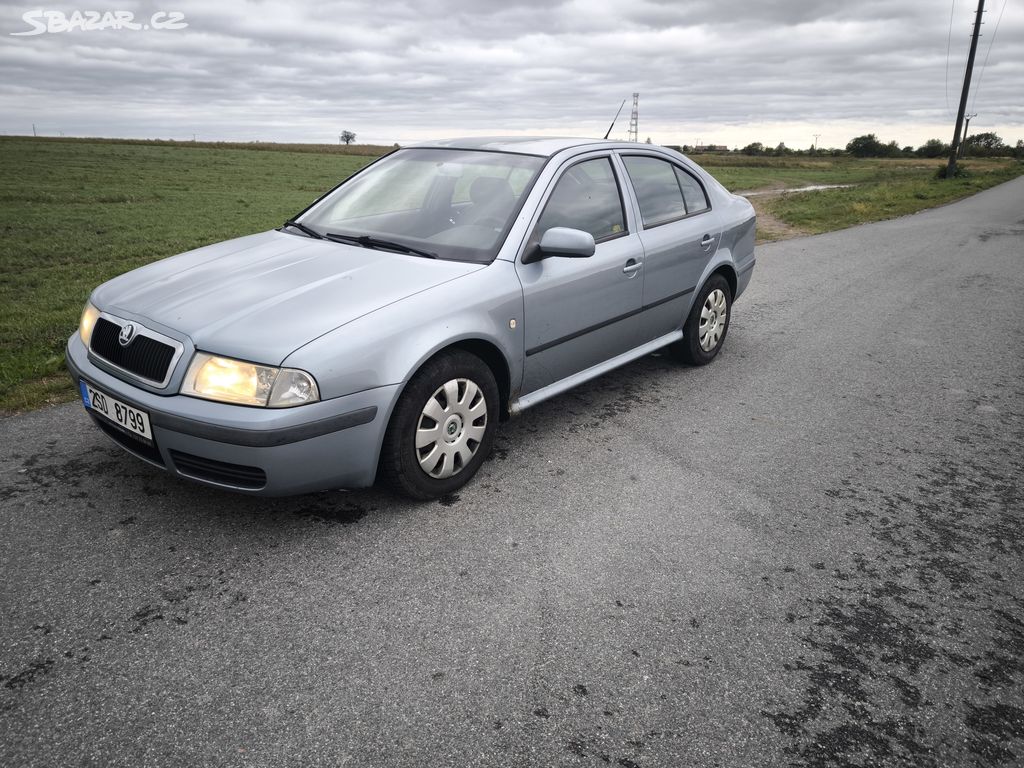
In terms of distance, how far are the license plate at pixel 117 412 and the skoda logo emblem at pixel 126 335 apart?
236 mm

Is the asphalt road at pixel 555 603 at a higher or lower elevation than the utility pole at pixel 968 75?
lower

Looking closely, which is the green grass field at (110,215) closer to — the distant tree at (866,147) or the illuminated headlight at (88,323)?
the illuminated headlight at (88,323)

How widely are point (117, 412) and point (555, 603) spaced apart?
6.58 feet

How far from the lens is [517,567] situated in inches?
115

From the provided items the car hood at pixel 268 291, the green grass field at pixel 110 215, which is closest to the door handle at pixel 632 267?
the car hood at pixel 268 291

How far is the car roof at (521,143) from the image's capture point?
4243 millimetres

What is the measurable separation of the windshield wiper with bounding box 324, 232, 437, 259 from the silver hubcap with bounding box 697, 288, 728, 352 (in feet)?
7.95

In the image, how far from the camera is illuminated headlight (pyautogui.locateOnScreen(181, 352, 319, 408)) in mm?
2805

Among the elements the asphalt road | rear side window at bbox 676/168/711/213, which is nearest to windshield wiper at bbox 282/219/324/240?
the asphalt road

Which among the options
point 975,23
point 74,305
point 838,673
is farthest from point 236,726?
point 975,23

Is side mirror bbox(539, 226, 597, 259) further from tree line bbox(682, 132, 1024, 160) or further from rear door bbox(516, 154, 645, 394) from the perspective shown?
tree line bbox(682, 132, 1024, 160)

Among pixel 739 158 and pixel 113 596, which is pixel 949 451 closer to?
pixel 113 596

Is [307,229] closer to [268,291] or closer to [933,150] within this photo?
[268,291]

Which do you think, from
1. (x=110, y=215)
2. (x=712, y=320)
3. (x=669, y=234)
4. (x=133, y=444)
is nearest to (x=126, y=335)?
(x=133, y=444)
